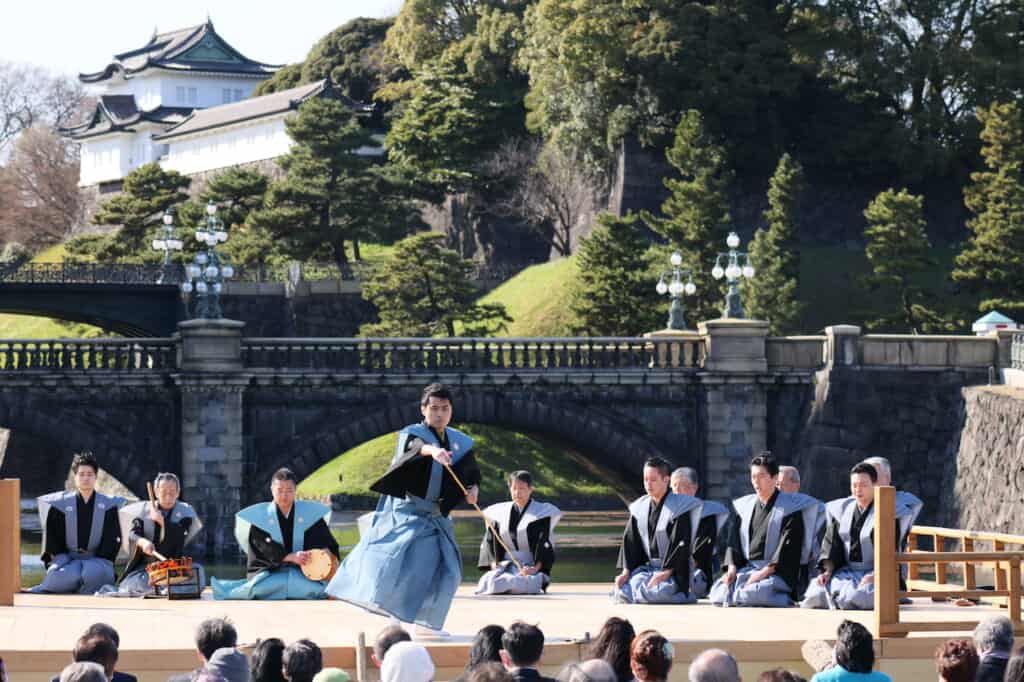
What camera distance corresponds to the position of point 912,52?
69375 millimetres

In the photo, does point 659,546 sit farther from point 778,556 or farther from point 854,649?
point 854,649

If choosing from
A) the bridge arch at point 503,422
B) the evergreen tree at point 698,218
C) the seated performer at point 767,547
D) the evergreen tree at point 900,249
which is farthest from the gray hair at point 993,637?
the evergreen tree at point 900,249

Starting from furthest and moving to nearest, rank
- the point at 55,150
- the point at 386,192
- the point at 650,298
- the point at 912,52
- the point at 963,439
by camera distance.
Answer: the point at 55,150 < the point at 386,192 < the point at 912,52 < the point at 650,298 < the point at 963,439

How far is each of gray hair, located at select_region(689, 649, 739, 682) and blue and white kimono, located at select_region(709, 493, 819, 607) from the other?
847 cm

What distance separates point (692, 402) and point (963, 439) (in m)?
5.39

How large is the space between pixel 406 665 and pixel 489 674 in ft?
5.04

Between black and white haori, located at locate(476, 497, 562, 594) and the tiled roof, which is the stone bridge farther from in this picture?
the tiled roof

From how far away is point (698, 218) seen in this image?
62031 mm

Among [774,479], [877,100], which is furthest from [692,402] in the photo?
[877,100]

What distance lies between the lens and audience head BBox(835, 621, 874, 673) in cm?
1369

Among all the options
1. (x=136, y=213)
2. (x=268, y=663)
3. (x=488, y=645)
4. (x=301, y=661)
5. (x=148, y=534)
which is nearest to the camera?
(x=301, y=661)

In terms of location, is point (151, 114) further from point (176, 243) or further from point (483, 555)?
point (483, 555)

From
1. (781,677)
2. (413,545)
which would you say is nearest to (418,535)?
(413,545)

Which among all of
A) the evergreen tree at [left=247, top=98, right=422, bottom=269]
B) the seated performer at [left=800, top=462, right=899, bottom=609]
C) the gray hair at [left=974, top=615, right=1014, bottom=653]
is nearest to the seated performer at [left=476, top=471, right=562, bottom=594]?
the seated performer at [left=800, top=462, right=899, bottom=609]
